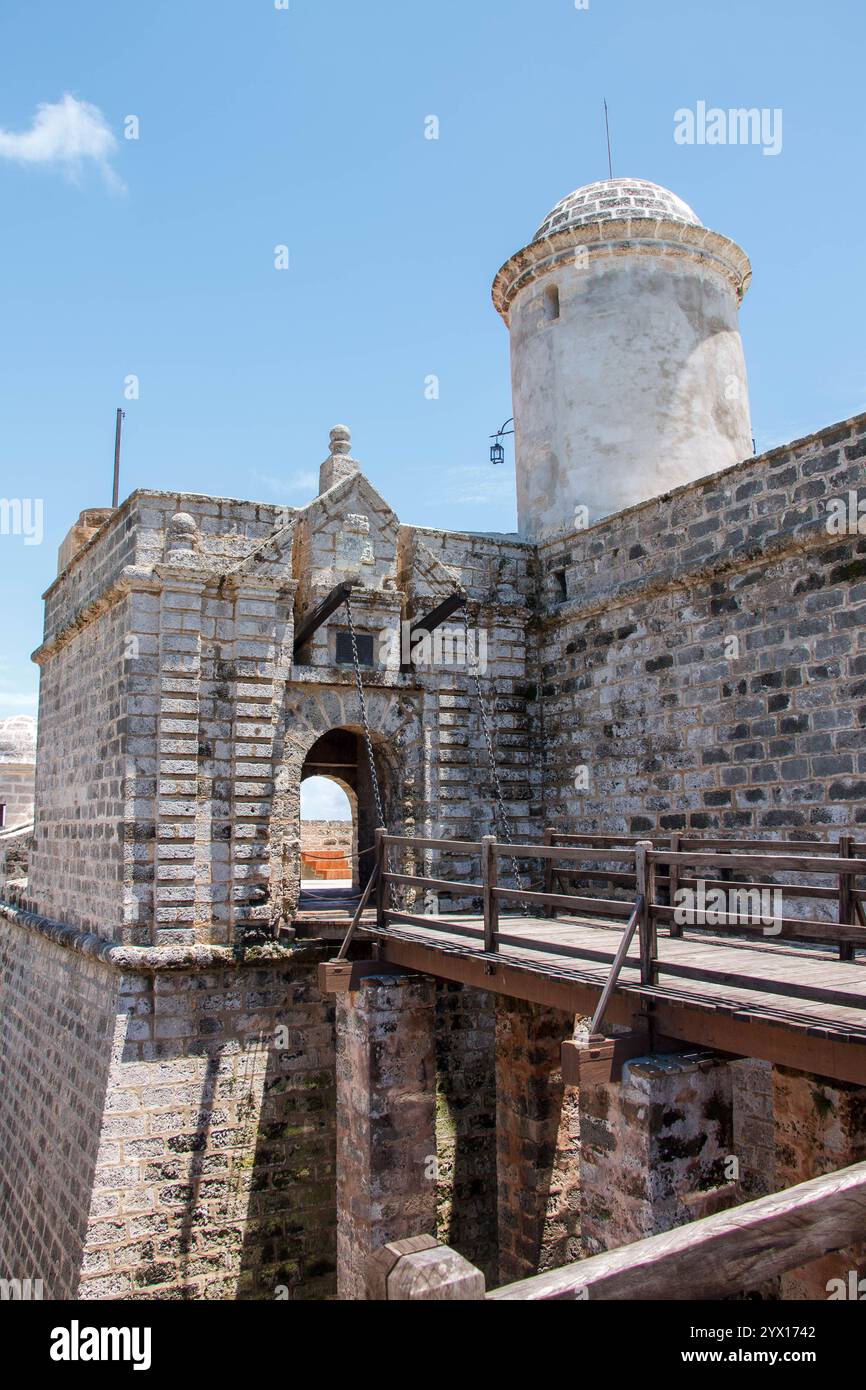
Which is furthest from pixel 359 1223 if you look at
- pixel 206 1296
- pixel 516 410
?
pixel 516 410

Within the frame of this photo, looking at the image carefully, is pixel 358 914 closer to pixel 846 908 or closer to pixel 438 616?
pixel 438 616

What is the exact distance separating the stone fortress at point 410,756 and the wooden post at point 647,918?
1.97 m

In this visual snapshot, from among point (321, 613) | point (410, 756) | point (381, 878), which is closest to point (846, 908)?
point (381, 878)

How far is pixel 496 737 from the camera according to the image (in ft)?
36.7

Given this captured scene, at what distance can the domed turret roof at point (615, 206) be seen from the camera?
11891 millimetres

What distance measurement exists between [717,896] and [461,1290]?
6085 millimetres

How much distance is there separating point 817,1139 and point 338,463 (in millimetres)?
7740

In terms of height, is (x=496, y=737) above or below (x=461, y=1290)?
above

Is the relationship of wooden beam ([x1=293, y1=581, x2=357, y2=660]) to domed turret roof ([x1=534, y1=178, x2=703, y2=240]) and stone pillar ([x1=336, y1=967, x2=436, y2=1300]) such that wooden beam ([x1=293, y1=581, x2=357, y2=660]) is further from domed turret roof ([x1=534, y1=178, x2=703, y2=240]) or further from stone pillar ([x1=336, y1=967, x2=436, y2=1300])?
domed turret roof ([x1=534, y1=178, x2=703, y2=240])

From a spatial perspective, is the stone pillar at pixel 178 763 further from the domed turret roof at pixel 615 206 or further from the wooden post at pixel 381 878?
the domed turret roof at pixel 615 206

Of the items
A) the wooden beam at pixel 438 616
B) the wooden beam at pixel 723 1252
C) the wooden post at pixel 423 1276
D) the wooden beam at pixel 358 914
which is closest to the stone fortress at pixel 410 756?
the wooden beam at pixel 438 616

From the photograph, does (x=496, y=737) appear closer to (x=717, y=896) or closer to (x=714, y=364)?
(x=717, y=896)

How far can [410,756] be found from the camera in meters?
10.7
